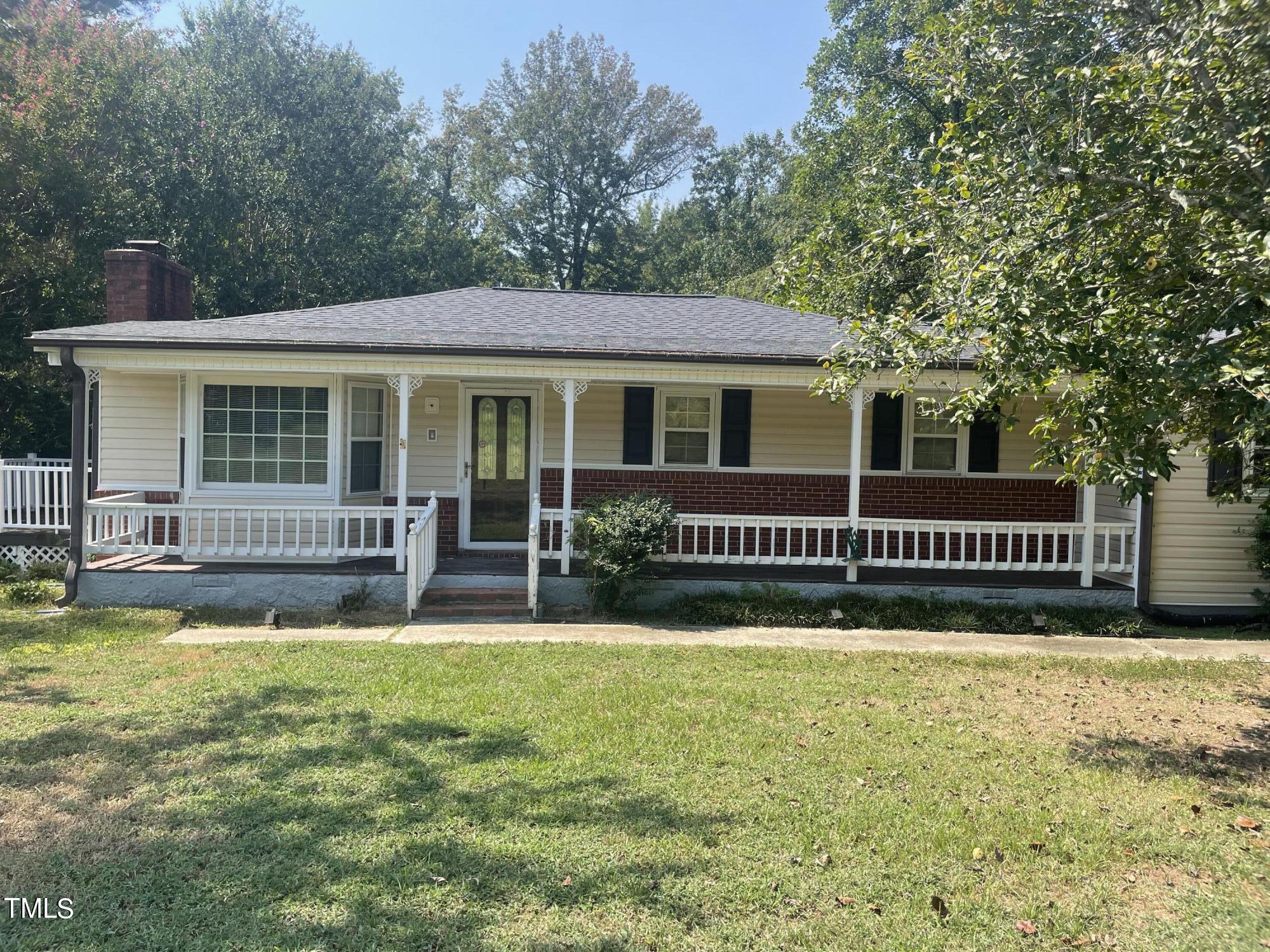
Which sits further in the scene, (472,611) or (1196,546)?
(1196,546)

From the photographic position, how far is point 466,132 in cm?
3797

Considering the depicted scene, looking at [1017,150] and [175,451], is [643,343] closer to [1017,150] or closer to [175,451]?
[1017,150]

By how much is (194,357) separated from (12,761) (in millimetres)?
5766

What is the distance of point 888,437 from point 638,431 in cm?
361

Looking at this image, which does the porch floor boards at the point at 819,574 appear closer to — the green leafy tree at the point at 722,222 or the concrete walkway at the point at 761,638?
the concrete walkway at the point at 761,638

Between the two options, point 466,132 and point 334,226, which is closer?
point 334,226

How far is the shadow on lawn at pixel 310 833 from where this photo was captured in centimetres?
346

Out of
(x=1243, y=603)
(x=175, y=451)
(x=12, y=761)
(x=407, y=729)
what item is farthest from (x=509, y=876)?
(x=1243, y=603)

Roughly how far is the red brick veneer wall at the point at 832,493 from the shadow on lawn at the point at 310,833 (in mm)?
6320

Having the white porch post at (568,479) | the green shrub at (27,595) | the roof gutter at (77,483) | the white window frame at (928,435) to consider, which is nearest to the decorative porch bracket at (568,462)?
the white porch post at (568,479)

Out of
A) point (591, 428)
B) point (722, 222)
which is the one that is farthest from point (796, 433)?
point (722, 222)

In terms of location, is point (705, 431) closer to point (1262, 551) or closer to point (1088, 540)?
point (1088, 540)

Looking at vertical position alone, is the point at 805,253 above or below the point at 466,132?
below

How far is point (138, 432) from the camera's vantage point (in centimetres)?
1095
